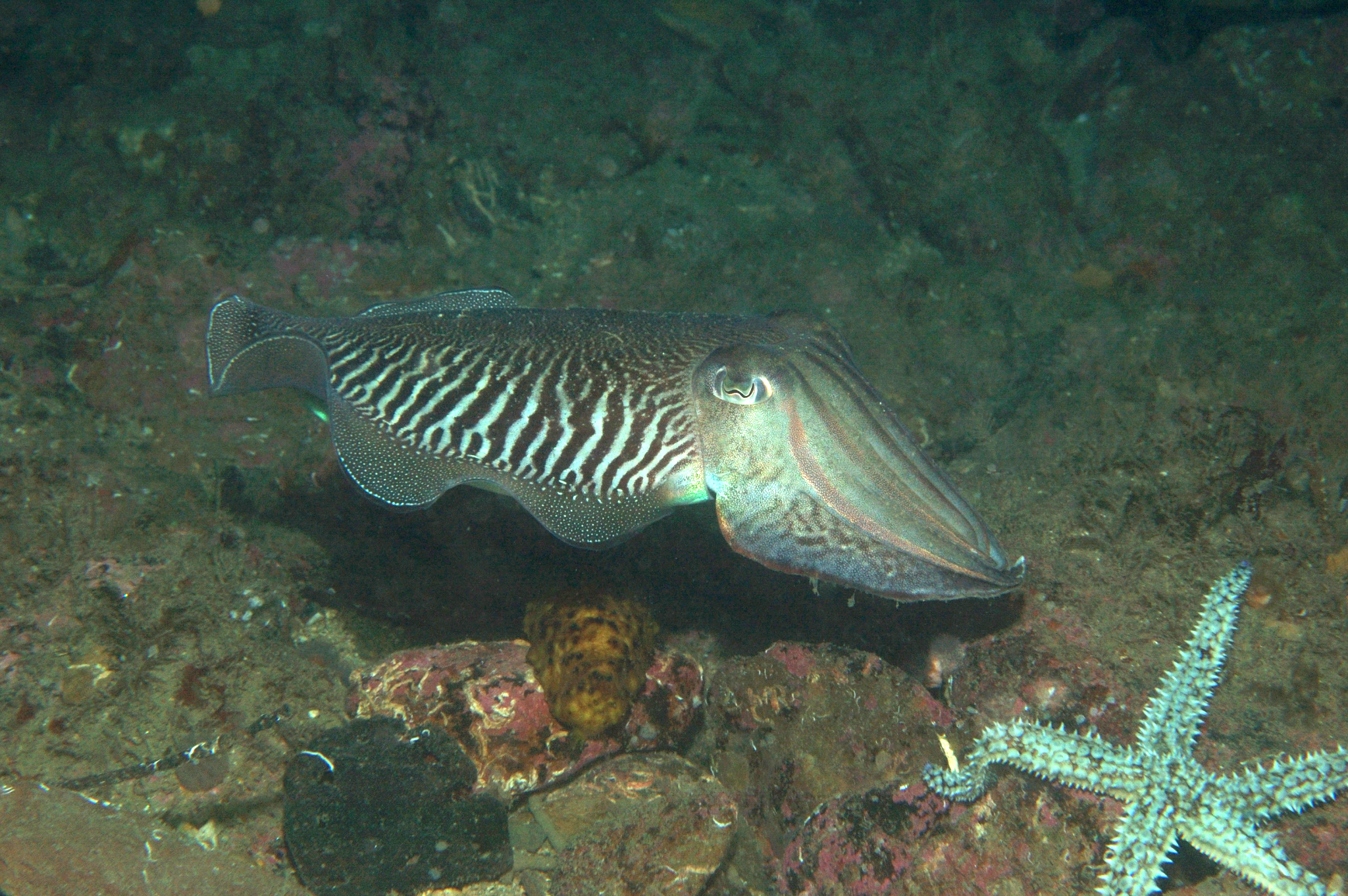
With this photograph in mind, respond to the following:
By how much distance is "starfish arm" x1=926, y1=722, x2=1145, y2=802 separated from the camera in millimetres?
2975

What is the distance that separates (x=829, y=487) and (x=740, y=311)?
3.58m

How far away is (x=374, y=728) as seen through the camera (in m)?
3.79

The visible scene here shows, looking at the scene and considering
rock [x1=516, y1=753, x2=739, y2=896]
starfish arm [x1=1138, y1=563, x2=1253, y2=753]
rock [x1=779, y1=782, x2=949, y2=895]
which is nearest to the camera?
starfish arm [x1=1138, y1=563, x2=1253, y2=753]

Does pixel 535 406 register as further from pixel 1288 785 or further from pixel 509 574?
pixel 1288 785

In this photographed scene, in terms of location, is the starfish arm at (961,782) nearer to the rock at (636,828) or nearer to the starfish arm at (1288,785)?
the starfish arm at (1288,785)

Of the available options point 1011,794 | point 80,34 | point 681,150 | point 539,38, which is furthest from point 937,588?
point 80,34

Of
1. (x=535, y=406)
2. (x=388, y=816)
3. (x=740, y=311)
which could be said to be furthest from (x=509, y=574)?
(x=740, y=311)

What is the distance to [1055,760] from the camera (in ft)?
9.75

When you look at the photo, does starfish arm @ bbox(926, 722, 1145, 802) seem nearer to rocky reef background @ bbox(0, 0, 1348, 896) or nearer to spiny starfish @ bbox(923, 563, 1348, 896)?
spiny starfish @ bbox(923, 563, 1348, 896)

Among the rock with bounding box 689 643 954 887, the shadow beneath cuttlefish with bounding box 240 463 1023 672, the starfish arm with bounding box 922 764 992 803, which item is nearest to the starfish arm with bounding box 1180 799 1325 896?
the starfish arm with bounding box 922 764 992 803

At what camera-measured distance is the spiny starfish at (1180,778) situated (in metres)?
2.78

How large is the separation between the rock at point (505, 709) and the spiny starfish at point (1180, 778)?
62.6 inches

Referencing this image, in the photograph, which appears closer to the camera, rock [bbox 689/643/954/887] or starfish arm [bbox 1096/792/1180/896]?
starfish arm [bbox 1096/792/1180/896]

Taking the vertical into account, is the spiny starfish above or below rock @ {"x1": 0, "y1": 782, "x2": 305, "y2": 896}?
above
